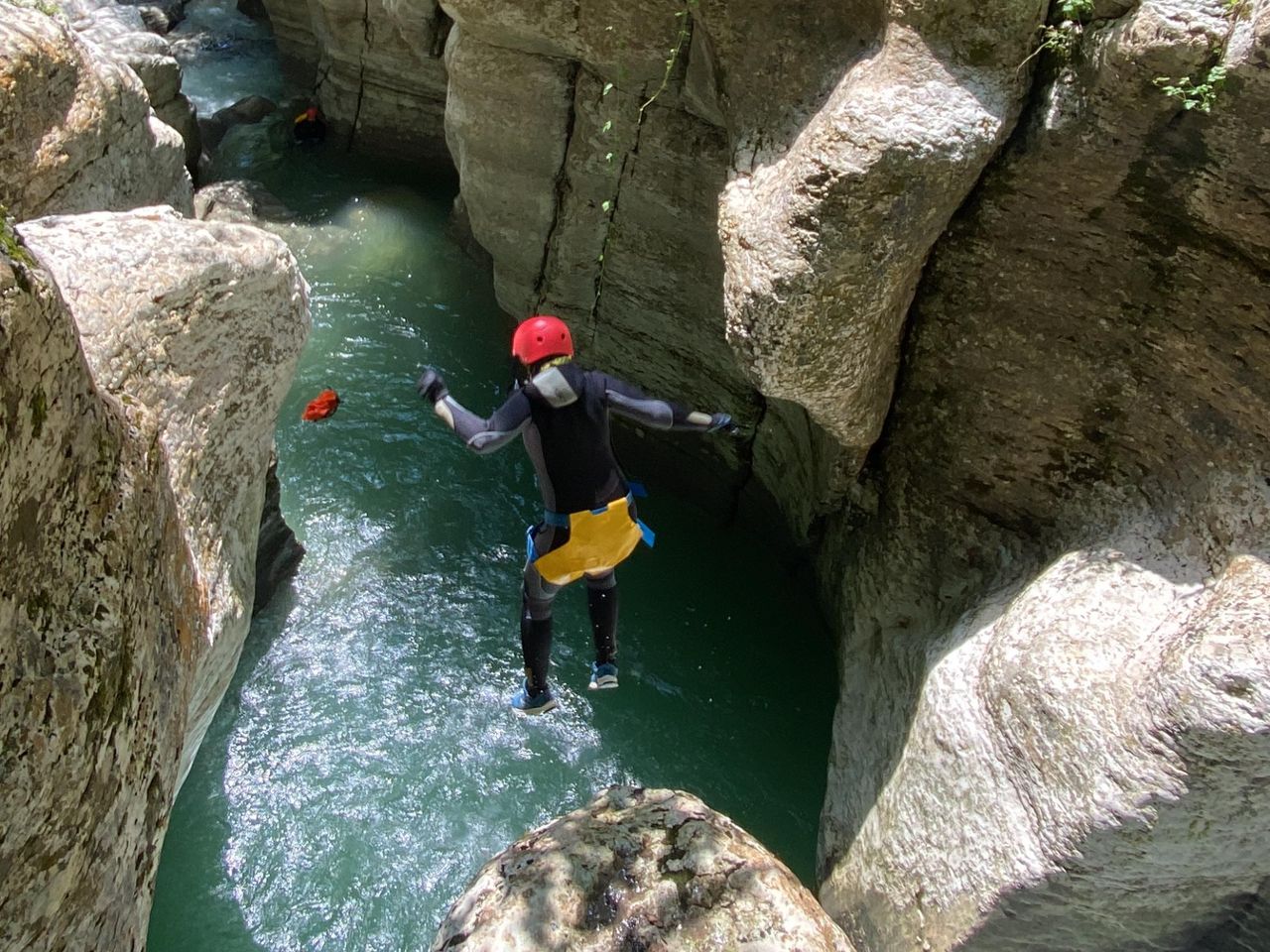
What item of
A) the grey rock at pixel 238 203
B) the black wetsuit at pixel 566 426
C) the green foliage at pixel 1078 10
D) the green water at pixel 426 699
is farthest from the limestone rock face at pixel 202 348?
the grey rock at pixel 238 203

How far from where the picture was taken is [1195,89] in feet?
13.2

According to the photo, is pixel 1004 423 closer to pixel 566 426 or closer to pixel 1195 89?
pixel 1195 89

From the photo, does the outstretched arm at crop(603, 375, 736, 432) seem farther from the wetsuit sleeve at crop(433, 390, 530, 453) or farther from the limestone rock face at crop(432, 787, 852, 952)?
the limestone rock face at crop(432, 787, 852, 952)

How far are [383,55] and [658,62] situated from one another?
6817mm

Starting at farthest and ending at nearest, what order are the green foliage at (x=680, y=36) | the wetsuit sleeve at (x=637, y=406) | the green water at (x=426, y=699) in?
the green foliage at (x=680, y=36) < the green water at (x=426, y=699) < the wetsuit sleeve at (x=637, y=406)

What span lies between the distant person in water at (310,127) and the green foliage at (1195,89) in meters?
11.1

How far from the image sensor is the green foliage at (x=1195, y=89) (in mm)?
3967

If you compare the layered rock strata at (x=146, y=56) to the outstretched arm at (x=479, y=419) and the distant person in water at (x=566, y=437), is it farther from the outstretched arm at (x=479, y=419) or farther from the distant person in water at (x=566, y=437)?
the distant person in water at (x=566, y=437)

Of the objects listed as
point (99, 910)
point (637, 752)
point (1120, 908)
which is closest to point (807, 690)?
point (637, 752)

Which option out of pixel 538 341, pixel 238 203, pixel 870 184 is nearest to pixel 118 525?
pixel 538 341

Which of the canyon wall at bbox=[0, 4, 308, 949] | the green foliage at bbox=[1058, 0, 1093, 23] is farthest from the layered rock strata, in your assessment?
the green foliage at bbox=[1058, 0, 1093, 23]

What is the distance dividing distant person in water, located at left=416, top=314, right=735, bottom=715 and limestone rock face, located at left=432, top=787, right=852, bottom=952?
1.31m

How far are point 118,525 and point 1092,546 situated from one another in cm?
430

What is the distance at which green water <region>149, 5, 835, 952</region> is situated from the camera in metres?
5.55
